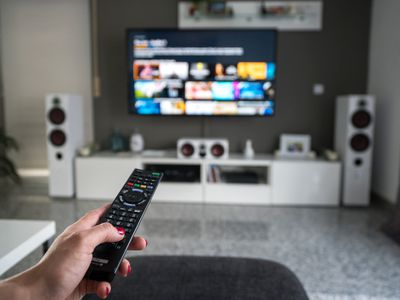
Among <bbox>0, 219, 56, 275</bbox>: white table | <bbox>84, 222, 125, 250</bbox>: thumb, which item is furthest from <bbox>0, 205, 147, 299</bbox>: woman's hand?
<bbox>0, 219, 56, 275</bbox>: white table

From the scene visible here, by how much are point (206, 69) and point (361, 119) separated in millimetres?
1445

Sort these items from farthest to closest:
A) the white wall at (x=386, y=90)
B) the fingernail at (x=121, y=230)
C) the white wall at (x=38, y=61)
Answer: the white wall at (x=38, y=61), the white wall at (x=386, y=90), the fingernail at (x=121, y=230)

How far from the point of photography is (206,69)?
132 inches

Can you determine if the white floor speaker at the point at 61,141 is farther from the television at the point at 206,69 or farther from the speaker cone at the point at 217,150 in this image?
the speaker cone at the point at 217,150

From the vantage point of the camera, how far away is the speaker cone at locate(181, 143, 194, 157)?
3.35 metres

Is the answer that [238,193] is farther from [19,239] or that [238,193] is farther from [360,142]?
[19,239]

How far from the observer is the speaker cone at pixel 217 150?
131 inches

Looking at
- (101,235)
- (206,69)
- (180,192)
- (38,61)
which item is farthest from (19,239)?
(38,61)

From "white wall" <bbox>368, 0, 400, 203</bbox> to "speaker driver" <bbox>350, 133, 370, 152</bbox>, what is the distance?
24 cm

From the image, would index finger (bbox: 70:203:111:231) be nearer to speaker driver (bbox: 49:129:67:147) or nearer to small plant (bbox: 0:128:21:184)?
speaker driver (bbox: 49:129:67:147)

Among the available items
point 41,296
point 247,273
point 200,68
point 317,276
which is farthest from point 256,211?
point 41,296

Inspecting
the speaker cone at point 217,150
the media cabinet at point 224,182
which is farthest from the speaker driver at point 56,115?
the speaker cone at point 217,150

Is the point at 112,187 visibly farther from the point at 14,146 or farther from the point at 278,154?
the point at 278,154

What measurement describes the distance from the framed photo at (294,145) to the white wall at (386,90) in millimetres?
646
